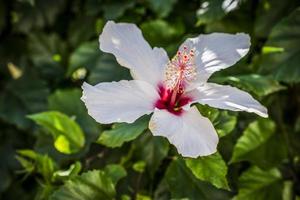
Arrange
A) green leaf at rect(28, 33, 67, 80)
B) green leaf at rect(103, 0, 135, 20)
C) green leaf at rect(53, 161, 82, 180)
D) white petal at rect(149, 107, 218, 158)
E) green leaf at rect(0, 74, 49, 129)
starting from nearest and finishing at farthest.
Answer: white petal at rect(149, 107, 218, 158) → green leaf at rect(53, 161, 82, 180) → green leaf at rect(103, 0, 135, 20) → green leaf at rect(0, 74, 49, 129) → green leaf at rect(28, 33, 67, 80)

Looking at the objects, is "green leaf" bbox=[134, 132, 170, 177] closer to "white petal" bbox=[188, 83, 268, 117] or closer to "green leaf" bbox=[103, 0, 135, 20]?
"white petal" bbox=[188, 83, 268, 117]

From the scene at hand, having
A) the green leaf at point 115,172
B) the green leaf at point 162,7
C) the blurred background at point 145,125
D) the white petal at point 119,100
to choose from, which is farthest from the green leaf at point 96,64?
the white petal at point 119,100

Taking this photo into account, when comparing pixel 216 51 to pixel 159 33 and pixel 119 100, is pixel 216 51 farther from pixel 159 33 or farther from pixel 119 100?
pixel 159 33

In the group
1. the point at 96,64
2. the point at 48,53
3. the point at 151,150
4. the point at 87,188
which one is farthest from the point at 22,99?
the point at 87,188

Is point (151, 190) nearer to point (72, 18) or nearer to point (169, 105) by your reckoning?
point (169, 105)

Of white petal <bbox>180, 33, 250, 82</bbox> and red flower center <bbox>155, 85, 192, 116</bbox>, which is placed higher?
white petal <bbox>180, 33, 250, 82</bbox>

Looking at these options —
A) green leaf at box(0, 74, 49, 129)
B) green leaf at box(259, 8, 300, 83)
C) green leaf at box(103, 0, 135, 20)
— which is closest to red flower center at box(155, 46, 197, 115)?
green leaf at box(259, 8, 300, 83)

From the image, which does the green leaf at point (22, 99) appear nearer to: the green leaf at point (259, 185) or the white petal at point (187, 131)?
the green leaf at point (259, 185)
